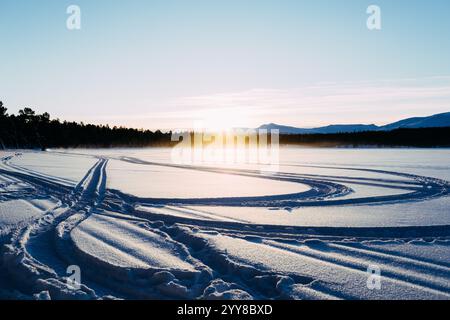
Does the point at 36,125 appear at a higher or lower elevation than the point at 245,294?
higher

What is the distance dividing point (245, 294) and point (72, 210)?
5.03m

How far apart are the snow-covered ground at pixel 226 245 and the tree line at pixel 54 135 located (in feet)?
233

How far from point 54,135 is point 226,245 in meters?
81.7

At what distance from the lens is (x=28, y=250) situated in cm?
471

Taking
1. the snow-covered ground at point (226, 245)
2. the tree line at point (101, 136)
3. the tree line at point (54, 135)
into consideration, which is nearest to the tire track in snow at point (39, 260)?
the snow-covered ground at point (226, 245)

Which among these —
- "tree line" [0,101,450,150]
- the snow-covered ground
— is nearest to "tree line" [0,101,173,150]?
"tree line" [0,101,450,150]

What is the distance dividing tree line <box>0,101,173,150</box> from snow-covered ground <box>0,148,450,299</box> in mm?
70985

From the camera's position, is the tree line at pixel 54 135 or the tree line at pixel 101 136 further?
the tree line at pixel 54 135

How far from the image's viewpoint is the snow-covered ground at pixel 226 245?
3.63m

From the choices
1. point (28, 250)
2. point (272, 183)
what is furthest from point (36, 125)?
point (28, 250)

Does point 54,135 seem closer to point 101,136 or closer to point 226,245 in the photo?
point 101,136

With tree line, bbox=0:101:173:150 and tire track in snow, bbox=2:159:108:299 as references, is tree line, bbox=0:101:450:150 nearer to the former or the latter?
tree line, bbox=0:101:173:150

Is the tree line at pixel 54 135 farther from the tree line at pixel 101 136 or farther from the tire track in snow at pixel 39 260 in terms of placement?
the tire track in snow at pixel 39 260

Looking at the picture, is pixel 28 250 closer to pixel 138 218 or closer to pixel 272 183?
pixel 138 218
